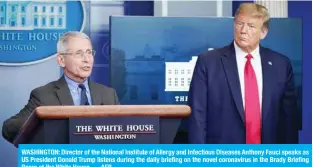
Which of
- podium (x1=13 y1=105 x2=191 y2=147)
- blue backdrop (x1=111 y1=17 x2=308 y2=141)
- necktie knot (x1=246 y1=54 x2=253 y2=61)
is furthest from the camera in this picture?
blue backdrop (x1=111 y1=17 x2=308 y2=141)

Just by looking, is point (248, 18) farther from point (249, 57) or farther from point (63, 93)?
point (63, 93)

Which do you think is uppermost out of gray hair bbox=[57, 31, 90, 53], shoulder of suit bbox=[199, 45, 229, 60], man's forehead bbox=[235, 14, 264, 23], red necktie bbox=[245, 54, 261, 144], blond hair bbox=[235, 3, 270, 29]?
blond hair bbox=[235, 3, 270, 29]

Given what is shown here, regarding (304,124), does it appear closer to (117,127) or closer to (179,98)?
(179,98)

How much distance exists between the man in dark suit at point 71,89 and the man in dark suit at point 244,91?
0.41m

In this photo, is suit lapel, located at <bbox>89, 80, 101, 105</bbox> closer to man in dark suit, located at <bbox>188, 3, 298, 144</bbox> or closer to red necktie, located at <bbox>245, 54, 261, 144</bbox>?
man in dark suit, located at <bbox>188, 3, 298, 144</bbox>

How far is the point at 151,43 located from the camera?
138 inches

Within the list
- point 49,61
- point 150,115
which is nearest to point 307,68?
point 49,61

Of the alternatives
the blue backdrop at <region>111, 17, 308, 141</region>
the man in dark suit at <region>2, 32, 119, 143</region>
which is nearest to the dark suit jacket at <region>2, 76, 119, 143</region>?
the man in dark suit at <region>2, 32, 119, 143</region>

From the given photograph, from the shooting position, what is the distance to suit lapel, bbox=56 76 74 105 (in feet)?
8.27

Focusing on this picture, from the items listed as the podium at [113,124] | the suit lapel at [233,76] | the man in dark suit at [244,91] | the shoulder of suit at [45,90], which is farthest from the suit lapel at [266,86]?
the podium at [113,124]

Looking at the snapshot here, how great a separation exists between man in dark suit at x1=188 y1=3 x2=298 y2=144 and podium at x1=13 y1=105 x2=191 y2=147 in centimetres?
92

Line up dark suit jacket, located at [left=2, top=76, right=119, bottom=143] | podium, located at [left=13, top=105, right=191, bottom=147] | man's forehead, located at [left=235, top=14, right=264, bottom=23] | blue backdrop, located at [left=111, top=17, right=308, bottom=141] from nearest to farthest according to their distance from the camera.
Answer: podium, located at [left=13, top=105, right=191, bottom=147], dark suit jacket, located at [left=2, top=76, right=119, bottom=143], man's forehead, located at [left=235, top=14, right=264, bottom=23], blue backdrop, located at [left=111, top=17, right=308, bottom=141]

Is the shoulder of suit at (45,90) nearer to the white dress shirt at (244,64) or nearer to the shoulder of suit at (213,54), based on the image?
the shoulder of suit at (213,54)

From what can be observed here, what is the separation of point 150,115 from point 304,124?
2281 millimetres
